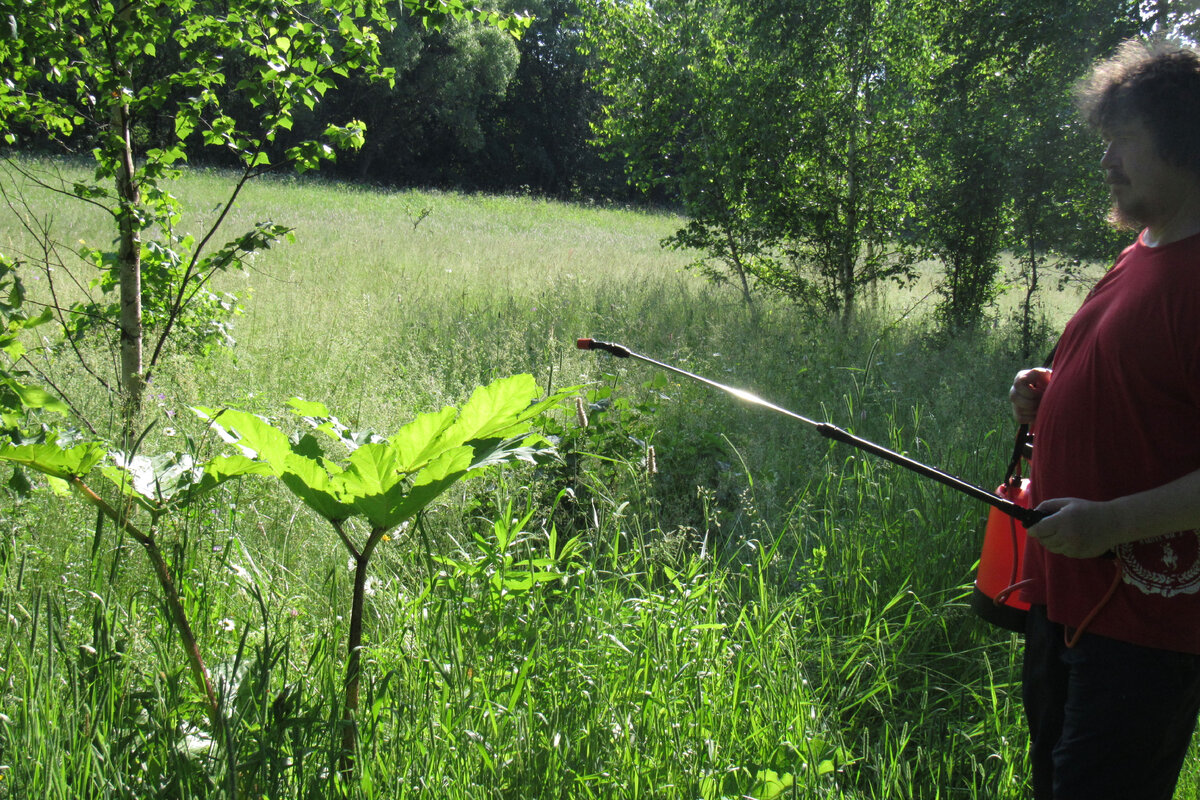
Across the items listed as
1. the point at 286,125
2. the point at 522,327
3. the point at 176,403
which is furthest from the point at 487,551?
the point at 522,327

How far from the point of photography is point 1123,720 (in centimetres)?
144

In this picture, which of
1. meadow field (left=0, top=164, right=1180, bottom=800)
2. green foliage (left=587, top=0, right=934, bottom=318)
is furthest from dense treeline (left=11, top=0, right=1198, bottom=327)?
meadow field (left=0, top=164, right=1180, bottom=800)

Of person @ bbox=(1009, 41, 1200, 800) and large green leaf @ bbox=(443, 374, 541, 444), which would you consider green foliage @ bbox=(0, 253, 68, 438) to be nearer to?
large green leaf @ bbox=(443, 374, 541, 444)

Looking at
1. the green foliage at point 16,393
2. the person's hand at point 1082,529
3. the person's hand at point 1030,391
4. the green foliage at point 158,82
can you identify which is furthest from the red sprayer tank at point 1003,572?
the green foliage at point 158,82

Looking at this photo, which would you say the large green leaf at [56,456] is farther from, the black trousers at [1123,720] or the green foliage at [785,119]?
the green foliage at [785,119]

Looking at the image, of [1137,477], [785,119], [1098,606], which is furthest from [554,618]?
[785,119]

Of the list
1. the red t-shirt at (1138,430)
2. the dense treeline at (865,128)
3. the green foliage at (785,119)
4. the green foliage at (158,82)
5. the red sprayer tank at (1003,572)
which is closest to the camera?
the red t-shirt at (1138,430)

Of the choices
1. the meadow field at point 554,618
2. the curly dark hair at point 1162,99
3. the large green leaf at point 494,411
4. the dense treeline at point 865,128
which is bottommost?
the meadow field at point 554,618

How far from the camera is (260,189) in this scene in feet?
79.1

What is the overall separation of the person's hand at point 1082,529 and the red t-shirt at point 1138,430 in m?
0.09

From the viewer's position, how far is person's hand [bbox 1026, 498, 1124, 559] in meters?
1.38

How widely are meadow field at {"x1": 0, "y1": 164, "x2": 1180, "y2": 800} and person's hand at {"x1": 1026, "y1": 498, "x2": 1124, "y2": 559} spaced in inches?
24.7

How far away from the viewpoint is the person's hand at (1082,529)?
1382 millimetres

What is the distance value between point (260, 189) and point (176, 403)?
2288 cm
